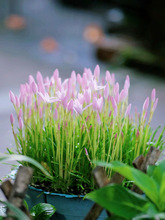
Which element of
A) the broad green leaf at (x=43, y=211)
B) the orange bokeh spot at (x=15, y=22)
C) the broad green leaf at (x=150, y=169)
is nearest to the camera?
the broad green leaf at (x=150, y=169)

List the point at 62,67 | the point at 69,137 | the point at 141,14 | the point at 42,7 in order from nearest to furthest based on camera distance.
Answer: the point at 69,137 < the point at 62,67 < the point at 141,14 < the point at 42,7

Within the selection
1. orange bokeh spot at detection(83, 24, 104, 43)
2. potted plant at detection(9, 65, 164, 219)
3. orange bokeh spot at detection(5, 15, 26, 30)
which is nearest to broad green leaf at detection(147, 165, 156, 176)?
potted plant at detection(9, 65, 164, 219)

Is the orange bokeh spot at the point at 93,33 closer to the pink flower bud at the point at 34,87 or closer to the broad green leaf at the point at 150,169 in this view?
the pink flower bud at the point at 34,87

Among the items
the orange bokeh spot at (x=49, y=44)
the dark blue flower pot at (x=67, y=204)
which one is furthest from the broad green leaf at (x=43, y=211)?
the orange bokeh spot at (x=49, y=44)

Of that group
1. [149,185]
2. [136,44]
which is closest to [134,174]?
[149,185]

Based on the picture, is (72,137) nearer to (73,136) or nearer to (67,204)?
(73,136)

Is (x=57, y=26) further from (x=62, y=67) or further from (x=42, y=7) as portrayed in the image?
(x=62, y=67)

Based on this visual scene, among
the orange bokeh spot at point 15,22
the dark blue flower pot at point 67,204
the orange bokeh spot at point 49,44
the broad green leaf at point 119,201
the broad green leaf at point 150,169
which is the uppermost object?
the orange bokeh spot at point 15,22
